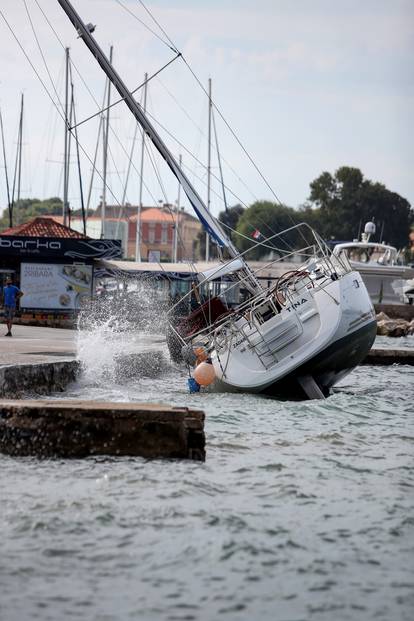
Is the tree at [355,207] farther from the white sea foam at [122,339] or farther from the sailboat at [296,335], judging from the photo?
the sailboat at [296,335]

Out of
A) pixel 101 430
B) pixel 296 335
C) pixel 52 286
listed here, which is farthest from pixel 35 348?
pixel 52 286

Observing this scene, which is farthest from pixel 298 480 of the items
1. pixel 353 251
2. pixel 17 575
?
pixel 353 251

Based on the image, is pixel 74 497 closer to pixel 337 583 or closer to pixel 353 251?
pixel 337 583

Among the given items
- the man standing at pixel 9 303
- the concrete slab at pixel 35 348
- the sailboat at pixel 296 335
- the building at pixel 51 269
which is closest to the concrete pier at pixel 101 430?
the concrete slab at pixel 35 348

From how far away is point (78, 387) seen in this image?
1712 centimetres

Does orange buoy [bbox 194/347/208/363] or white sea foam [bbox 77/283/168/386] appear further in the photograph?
white sea foam [bbox 77/283/168/386]

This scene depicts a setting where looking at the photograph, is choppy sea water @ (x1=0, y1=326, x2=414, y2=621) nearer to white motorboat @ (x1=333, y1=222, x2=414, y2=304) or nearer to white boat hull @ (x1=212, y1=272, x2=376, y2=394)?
white boat hull @ (x1=212, y1=272, x2=376, y2=394)

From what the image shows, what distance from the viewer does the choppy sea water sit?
20.8 feet

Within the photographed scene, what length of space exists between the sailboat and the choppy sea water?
11.8ft

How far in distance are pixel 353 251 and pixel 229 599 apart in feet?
187

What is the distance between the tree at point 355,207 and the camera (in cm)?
13062

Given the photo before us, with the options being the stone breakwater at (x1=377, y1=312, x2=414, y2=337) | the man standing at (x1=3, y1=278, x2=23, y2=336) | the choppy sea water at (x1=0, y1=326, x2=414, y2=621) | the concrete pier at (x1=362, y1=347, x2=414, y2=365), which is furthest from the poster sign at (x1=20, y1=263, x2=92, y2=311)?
the choppy sea water at (x1=0, y1=326, x2=414, y2=621)

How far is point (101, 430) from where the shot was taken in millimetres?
10078

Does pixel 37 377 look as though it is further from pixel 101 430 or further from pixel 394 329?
pixel 394 329
